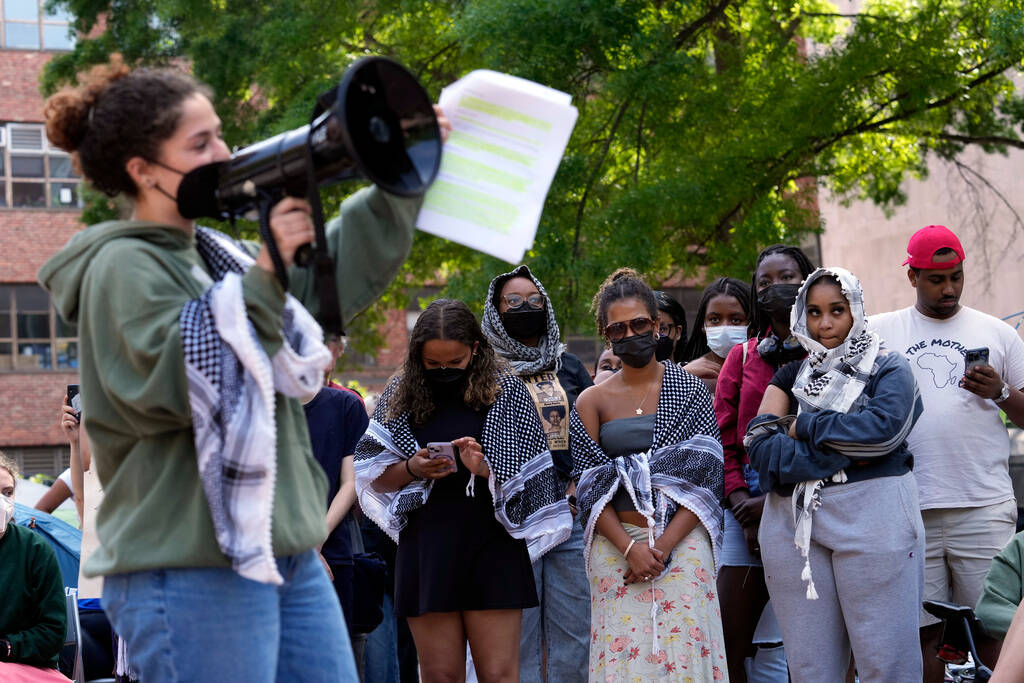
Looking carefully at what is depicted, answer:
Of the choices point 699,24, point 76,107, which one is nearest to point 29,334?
point 699,24

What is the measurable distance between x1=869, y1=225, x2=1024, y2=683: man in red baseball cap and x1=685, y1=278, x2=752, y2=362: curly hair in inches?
40.5

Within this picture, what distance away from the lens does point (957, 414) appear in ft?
18.6

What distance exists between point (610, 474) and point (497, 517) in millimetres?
576

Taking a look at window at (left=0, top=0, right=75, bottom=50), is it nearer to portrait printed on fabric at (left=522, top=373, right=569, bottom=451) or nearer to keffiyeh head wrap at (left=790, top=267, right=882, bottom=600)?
portrait printed on fabric at (left=522, top=373, right=569, bottom=451)

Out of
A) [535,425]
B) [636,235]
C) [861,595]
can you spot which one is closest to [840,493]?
[861,595]

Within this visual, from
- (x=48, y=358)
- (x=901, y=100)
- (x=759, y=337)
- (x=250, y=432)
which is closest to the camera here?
(x=250, y=432)

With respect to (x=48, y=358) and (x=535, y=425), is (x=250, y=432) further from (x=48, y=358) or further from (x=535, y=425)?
(x=48, y=358)

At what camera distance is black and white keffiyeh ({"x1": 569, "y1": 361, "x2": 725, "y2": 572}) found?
535 centimetres

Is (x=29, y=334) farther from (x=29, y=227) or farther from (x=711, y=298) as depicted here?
(x=711, y=298)

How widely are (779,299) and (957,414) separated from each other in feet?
3.18

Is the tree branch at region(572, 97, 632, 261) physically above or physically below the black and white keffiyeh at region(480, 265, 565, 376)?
above

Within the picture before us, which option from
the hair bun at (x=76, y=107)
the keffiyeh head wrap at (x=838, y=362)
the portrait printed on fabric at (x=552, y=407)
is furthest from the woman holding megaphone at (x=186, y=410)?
the portrait printed on fabric at (x=552, y=407)

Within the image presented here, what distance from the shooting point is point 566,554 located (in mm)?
5770

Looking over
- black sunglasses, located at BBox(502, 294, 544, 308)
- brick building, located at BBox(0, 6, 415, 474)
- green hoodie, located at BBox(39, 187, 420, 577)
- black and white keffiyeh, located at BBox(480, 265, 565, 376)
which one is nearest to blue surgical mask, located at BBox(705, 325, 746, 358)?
black and white keffiyeh, located at BBox(480, 265, 565, 376)
